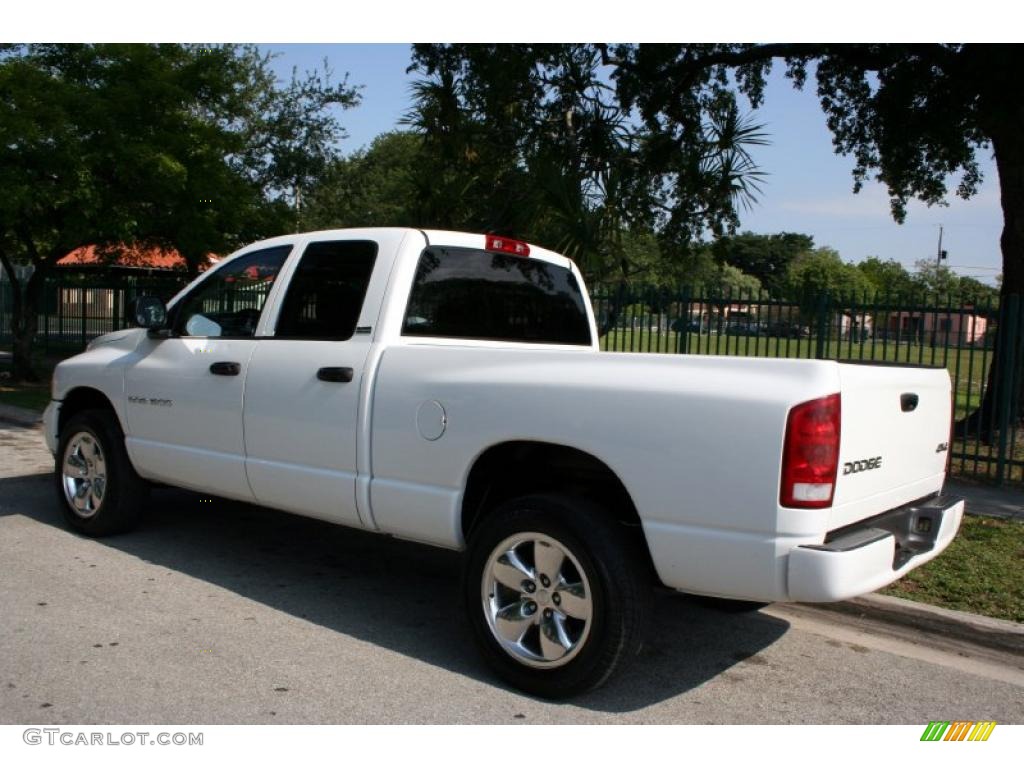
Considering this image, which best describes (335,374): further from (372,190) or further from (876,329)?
(372,190)

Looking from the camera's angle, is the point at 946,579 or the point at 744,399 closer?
the point at 744,399

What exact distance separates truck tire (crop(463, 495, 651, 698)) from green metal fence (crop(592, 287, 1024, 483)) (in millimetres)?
5455

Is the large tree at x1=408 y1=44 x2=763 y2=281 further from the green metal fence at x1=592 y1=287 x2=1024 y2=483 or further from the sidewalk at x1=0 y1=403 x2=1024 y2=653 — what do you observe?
the sidewalk at x1=0 y1=403 x2=1024 y2=653

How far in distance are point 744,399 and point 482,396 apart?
4.00 feet

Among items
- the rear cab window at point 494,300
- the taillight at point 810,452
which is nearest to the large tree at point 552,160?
the rear cab window at point 494,300

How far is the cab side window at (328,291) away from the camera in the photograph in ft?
16.6

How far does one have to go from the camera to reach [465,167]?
36.4ft

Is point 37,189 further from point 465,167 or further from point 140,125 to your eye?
point 465,167

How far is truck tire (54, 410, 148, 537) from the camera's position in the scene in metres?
6.20

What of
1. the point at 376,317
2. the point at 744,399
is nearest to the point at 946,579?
the point at 744,399

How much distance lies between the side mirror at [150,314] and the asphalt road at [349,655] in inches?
57.5
